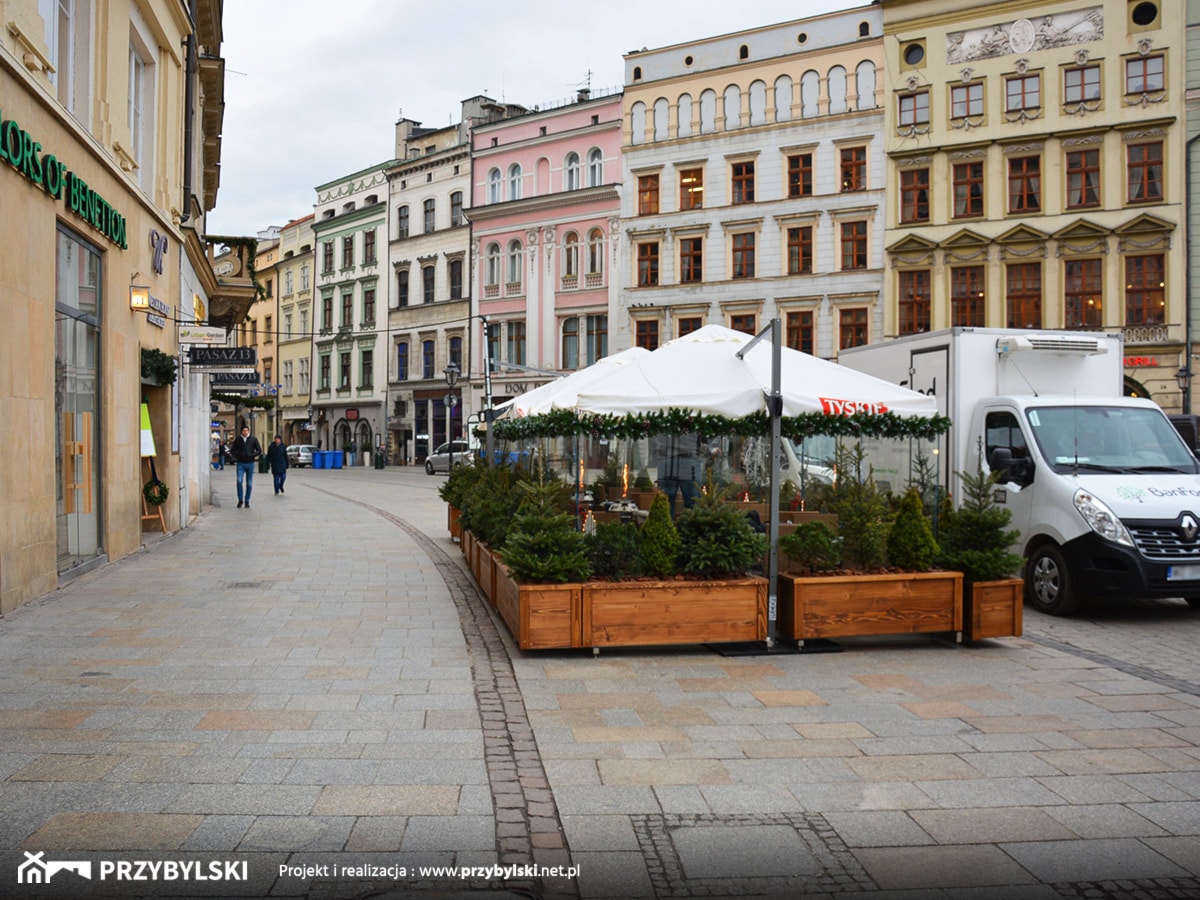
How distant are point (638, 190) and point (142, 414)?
29724 millimetres

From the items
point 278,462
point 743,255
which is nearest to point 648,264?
point 743,255

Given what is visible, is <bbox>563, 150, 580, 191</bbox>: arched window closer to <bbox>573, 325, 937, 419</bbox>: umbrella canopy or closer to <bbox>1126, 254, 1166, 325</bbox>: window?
<bbox>1126, 254, 1166, 325</bbox>: window

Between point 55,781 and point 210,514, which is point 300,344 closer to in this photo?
point 210,514

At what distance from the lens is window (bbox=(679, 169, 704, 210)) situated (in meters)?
40.9

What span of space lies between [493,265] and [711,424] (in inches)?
1661

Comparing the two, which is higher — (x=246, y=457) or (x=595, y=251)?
(x=595, y=251)

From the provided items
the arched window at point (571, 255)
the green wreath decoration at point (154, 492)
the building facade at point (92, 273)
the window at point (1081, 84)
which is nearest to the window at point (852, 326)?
the window at point (1081, 84)

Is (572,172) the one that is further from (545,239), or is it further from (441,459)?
(441,459)

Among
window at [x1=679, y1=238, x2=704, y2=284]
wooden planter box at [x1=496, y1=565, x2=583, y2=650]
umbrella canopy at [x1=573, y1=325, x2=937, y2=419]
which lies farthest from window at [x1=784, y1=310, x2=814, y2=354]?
wooden planter box at [x1=496, y1=565, x2=583, y2=650]

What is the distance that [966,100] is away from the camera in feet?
117

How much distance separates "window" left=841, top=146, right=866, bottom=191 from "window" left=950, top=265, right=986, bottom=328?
485 cm

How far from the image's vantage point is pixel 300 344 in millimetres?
66500

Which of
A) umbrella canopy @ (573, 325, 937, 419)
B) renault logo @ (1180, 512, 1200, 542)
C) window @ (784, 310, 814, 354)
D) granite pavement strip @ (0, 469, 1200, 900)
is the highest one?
window @ (784, 310, 814, 354)

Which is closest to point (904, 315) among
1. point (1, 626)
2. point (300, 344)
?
point (1, 626)
